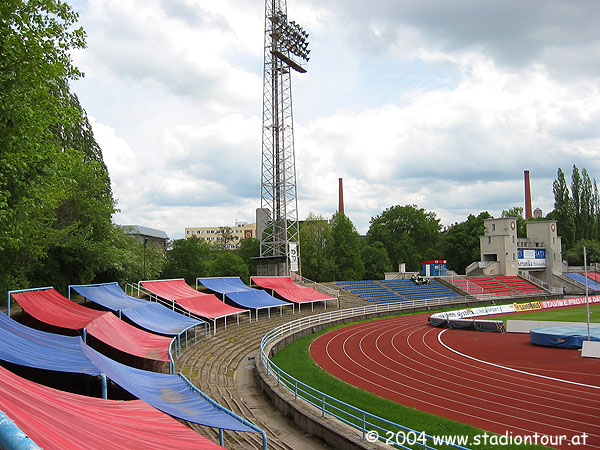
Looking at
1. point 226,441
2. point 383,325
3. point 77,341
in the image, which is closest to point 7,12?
point 77,341

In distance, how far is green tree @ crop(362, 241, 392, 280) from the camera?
7212 centimetres

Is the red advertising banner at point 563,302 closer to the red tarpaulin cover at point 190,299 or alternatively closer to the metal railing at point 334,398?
the metal railing at point 334,398

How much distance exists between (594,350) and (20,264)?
3086cm

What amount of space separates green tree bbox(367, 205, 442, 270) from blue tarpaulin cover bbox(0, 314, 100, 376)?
7045 centimetres

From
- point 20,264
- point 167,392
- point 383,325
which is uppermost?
point 20,264

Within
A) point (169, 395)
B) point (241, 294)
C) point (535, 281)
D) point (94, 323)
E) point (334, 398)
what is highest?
point (94, 323)

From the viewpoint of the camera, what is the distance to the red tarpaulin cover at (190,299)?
89.2 ft

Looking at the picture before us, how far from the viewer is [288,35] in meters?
47.6

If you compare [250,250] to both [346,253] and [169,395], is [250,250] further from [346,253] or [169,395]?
[169,395]

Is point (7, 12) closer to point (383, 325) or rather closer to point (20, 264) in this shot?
point (20, 264)

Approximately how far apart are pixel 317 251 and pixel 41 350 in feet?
173

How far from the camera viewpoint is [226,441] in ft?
39.7

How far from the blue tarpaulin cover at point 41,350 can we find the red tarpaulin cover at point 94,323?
8.31ft

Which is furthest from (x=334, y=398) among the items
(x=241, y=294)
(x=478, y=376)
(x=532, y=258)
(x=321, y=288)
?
(x=532, y=258)
